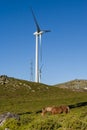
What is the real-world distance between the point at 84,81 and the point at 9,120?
426 feet

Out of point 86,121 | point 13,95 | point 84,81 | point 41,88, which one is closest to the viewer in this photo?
point 86,121

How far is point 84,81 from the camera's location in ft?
487

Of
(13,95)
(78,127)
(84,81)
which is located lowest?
(78,127)

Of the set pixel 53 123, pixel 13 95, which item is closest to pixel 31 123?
pixel 53 123

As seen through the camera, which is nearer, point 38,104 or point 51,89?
point 38,104

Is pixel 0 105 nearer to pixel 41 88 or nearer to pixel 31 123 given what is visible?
pixel 41 88

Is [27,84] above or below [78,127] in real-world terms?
above

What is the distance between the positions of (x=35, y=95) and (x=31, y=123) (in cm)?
5423

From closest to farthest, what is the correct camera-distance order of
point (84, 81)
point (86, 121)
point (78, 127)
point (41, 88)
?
point (78, 127), point (86, 121), point (41, 88), point (84, 81)

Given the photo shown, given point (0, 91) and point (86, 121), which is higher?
point (0, 91)

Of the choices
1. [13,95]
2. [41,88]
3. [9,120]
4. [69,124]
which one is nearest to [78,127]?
[69,124]

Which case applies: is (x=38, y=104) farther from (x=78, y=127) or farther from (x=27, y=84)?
(x=78, y=127)

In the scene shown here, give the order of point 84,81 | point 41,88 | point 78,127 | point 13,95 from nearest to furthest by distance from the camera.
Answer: point 78,127, point 13,95, point 41,88, point 84,81

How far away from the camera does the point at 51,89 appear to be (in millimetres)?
81938
